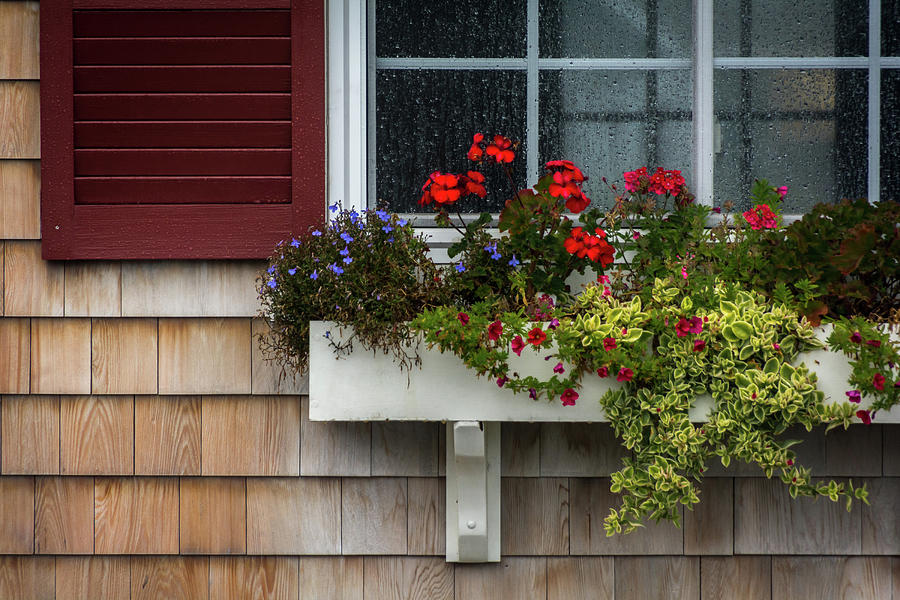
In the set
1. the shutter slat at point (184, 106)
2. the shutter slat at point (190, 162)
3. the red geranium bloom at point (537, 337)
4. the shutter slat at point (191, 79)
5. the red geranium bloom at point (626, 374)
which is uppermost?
the shutter slat at point (191, 79)

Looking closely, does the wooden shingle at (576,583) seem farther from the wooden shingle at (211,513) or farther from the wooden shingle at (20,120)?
the wooden shingle at (20,120)

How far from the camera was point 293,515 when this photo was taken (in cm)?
205

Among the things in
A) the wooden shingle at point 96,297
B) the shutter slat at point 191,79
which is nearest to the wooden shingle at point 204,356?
the wooden shingle at point 96,297

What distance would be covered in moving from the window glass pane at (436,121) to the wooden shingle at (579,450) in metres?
0.61

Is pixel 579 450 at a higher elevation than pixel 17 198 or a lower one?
lower

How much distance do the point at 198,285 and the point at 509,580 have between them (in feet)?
3.58

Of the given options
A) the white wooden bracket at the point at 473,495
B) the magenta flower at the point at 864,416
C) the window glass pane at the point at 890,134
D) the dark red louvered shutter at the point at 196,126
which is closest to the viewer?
the magenta flower at the point at 864,416

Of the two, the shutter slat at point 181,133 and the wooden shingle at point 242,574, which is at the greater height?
the shutter slat at point 181,133

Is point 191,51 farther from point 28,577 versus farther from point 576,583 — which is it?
point 576,583

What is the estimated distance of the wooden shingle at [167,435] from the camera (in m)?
2.04

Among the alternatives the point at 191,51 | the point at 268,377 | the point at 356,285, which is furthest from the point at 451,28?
the point at 268,377

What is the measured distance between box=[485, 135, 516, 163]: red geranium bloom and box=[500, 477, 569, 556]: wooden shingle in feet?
2.66

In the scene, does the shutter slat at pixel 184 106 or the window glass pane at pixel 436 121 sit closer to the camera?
the shutter slat at pixel 184 106

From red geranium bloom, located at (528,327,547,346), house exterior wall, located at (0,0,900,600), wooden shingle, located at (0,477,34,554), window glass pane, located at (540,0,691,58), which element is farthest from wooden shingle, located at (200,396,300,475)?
window glass pane, located at (540,0,691,58)
